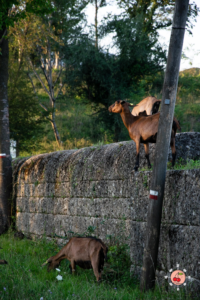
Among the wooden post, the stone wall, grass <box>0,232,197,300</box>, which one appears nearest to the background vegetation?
the stone wall

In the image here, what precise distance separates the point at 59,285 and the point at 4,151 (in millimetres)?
5946

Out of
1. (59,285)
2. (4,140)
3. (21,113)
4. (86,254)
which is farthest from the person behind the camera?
(21,113)

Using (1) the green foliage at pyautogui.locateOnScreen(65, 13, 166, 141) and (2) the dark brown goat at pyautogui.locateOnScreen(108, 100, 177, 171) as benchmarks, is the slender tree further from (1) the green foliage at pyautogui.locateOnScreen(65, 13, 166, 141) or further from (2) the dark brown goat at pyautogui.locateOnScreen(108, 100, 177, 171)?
(1) the green foliage at pyautogui.locateOnScreen(65, 13, 166, 141)

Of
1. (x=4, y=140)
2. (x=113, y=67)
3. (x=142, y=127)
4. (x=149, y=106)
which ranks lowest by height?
(x=4, y=140)

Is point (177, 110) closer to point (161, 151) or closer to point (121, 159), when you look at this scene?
point (121, 159)

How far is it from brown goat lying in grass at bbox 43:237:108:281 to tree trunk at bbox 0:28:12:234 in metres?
4.94

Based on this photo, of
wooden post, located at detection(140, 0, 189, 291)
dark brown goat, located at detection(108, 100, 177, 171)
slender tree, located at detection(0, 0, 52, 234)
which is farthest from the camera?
slender tree, located at detection(0, 0, 52, 234)

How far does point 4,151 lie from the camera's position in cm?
952

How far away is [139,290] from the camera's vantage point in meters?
4.14

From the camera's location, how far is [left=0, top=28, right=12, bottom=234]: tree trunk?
949 centimetres
